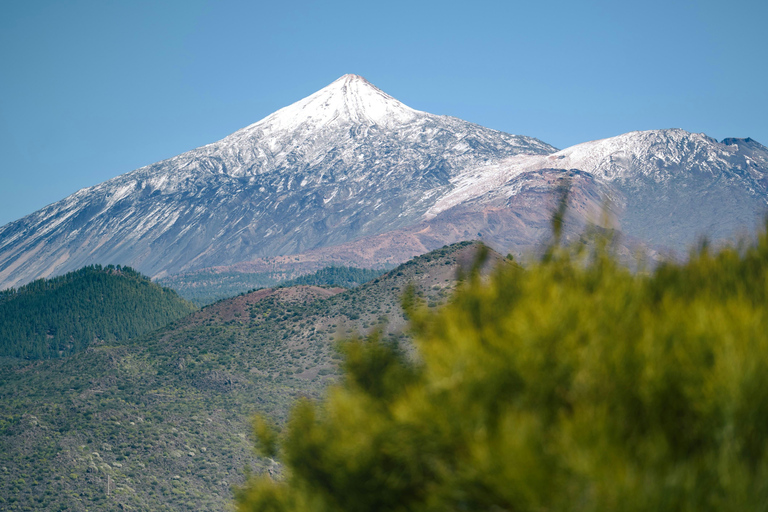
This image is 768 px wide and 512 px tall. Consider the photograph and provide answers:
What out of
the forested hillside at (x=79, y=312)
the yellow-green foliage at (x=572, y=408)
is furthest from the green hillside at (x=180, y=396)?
the forested hillside at (x=79, y=312)

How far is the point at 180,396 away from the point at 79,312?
9257 centimetres

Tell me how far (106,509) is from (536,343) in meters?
52.7

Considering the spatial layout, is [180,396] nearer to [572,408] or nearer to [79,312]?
[572,408]

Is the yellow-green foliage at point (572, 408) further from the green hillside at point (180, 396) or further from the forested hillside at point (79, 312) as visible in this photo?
the forested hillside at point (79, 312)

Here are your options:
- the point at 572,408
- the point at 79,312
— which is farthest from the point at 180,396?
the point at 79,312

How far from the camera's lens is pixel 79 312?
532ft

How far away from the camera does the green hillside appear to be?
189 ft

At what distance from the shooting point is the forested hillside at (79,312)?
152000mm

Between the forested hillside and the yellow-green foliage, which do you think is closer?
the yellow-green foliage

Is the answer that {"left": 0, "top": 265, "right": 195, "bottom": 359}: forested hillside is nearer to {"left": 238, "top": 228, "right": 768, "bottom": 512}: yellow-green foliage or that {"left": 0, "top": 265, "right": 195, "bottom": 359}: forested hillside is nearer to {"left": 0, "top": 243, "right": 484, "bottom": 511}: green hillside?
{"left": 0, "top": 243, "right": 484, "bottom": 511}: green hillside

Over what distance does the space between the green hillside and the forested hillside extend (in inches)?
1766

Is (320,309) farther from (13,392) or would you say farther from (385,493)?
(385,493)

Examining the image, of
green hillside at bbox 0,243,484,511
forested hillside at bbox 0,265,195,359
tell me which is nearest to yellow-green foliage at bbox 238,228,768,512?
green hillside at bbox 0,243,484,511

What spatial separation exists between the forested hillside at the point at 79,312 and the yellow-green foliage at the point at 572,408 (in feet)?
496
